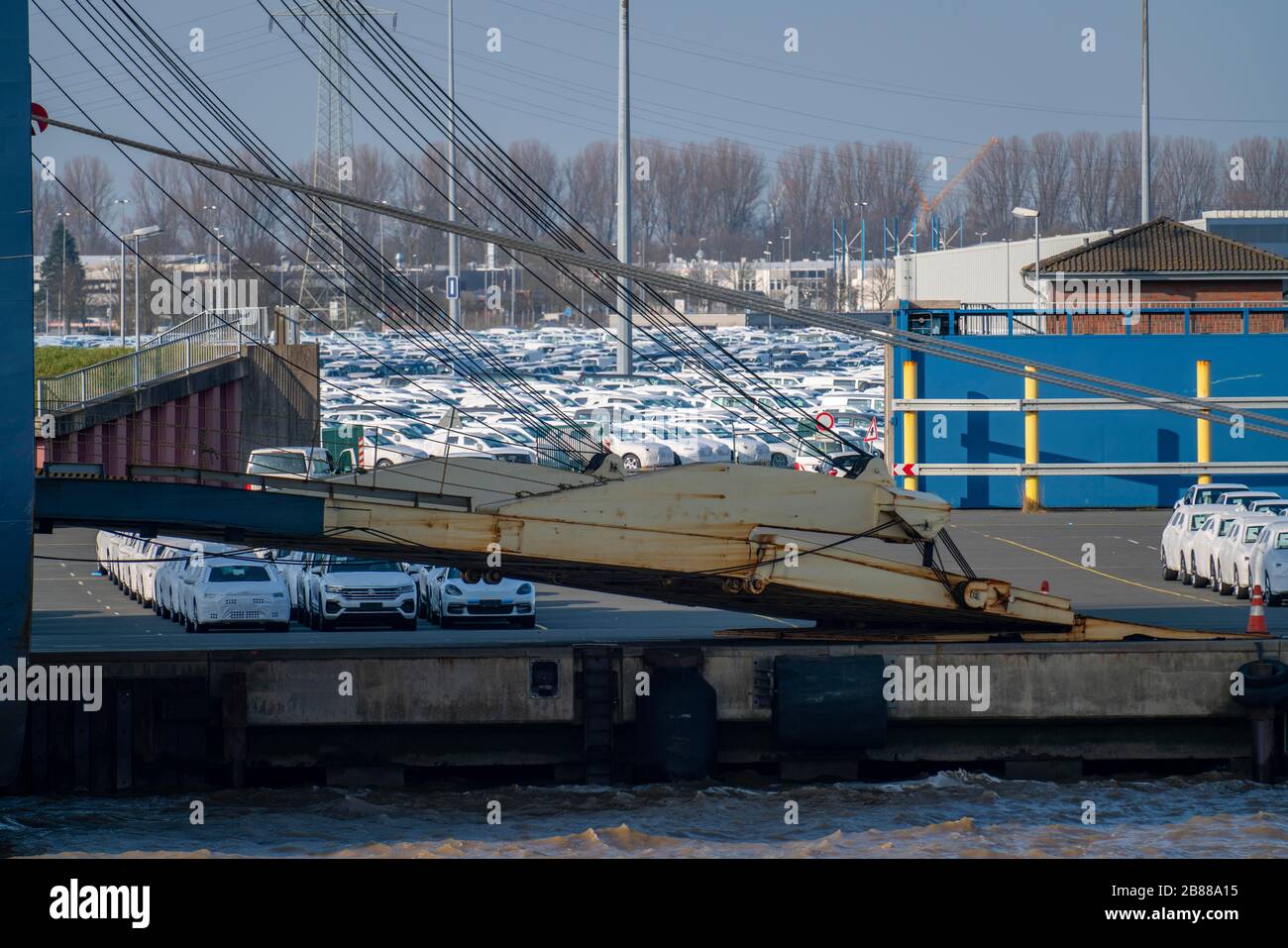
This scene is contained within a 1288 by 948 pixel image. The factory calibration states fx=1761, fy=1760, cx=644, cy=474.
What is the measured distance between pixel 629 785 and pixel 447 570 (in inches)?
355

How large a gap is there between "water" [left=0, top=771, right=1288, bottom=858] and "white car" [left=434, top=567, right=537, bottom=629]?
8.06 m

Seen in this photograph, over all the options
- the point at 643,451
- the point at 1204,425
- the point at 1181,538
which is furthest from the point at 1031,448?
the point at 643,451

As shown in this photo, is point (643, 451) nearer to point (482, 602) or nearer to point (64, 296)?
point (482, 602)

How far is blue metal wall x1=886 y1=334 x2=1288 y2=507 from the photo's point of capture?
49.2 meters

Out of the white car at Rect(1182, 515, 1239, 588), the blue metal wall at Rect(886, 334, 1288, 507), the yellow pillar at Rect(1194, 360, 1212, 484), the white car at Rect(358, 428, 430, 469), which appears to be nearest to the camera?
the white car at Rect(1182, 515, 1239, 588)

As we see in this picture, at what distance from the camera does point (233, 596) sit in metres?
28.5

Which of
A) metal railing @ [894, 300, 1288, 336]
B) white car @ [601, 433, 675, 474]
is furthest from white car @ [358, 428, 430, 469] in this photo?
metal railing @ [894, 300, 1288, 336]

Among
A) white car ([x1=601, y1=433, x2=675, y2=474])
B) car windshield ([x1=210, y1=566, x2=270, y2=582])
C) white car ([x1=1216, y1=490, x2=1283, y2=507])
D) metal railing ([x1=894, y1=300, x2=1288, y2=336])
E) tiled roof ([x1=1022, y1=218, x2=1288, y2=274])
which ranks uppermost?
tiled roof ([x1=1022, y1=218, x2=1288, y2=274])

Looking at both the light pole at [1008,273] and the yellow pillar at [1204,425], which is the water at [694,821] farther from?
the light pole at [1008,273]

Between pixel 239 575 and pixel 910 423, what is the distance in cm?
2386

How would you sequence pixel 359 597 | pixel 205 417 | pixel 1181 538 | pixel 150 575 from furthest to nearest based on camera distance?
pixel 205 417
pixel 1181 538
pixel 150 575
pixel 359 597

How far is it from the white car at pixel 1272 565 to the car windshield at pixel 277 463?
21.2m

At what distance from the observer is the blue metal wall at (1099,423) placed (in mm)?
49188

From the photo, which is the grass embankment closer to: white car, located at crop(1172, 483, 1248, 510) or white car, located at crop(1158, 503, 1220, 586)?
white car, located at crop(1172, 483, 1248, 510)
